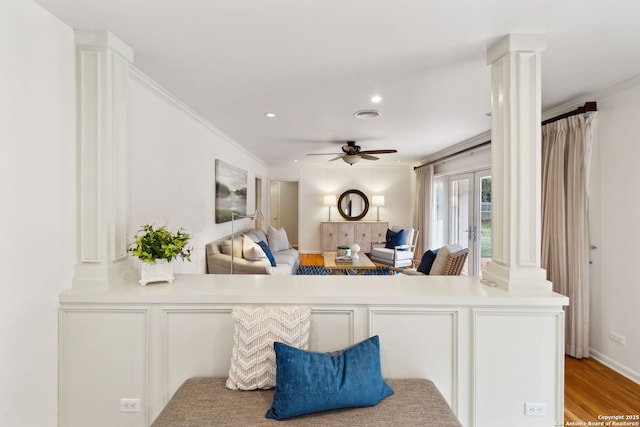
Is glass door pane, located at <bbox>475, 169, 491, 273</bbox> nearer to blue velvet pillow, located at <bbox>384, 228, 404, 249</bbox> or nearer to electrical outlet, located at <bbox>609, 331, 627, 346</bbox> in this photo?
blue velvet pillow, located at <bbox>384, 228, 404, 249</bbox>

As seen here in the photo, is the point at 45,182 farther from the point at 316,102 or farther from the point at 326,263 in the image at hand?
the point at 326,263

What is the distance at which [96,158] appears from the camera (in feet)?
6.25

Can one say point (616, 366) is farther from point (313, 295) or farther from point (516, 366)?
point (313, 295)

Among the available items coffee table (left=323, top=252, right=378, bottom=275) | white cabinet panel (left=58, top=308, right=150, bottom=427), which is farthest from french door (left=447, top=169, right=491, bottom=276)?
white cabinet panel (left=58, top=308, right=150, bottom=427)

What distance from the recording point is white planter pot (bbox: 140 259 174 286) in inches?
79.0

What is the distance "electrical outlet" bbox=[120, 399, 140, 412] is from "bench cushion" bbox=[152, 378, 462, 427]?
42cm

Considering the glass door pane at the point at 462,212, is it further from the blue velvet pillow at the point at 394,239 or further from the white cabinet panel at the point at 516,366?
the white cabinet panel at the point at 516,366

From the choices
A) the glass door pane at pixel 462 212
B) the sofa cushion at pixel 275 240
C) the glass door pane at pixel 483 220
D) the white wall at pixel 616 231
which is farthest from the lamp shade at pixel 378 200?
the white wall at pixel 616 231

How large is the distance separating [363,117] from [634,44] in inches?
87.7

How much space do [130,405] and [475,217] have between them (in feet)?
16.7

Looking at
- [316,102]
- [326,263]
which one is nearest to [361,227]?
[326,263]

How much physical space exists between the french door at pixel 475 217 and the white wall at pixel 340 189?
86.6 inches

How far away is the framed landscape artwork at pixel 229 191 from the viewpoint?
172 inches

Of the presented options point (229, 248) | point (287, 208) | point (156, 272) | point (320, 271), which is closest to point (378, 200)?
point (320, 271)
